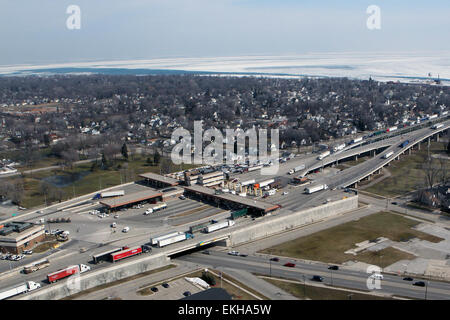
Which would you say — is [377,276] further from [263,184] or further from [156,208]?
[156,208]

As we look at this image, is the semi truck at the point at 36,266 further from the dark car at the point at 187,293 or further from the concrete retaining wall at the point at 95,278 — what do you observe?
the dark car at the point at 187,293

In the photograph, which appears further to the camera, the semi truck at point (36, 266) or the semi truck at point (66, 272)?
the semi truck at point (36, 266)

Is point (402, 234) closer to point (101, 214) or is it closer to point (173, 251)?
point (173, 251)

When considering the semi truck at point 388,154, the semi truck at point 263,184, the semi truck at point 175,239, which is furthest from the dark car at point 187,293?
the semi truck at point 388,154

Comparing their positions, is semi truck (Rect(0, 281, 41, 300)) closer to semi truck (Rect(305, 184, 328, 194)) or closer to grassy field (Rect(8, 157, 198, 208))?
grassy field (Rect(8, 157, 198, 208))

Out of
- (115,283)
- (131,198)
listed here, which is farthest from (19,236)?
(131,198)
